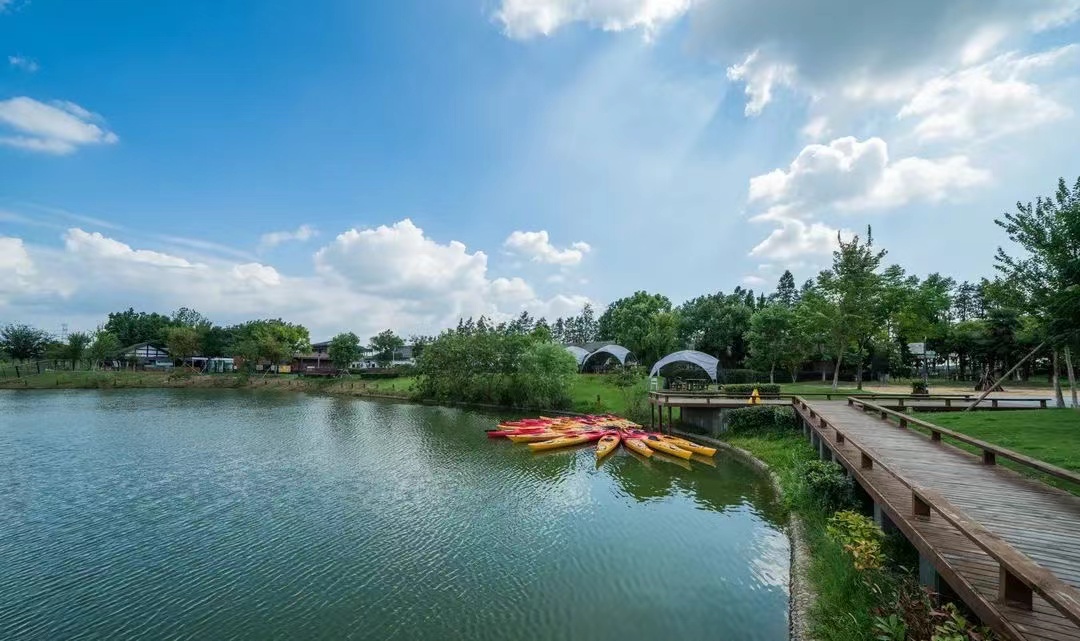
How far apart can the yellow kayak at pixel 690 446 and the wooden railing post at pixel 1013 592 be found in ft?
56.9

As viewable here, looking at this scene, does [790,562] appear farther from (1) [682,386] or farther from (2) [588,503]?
(1) [682,386]

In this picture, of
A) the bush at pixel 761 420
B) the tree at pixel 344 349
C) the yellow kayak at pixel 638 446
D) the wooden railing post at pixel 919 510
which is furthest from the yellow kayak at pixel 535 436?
the tree at pixel 344 349

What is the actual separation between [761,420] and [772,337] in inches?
997

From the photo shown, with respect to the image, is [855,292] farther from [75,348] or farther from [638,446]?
[75,348]

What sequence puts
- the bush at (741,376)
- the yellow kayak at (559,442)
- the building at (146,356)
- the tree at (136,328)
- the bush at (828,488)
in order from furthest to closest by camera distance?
the tree at (136,328)
the building at (146,356)
the bush at (741,376)
the yellow kayak at (559,442)
the bush at (828,488)

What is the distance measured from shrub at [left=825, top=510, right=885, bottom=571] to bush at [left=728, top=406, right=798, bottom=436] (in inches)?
518

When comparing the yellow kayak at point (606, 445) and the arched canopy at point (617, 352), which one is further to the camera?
the arched canopy at point (617, 352)

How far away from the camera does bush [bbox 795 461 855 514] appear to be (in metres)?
12.5

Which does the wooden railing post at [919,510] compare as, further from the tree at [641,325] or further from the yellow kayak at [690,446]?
the tree at [641,325]

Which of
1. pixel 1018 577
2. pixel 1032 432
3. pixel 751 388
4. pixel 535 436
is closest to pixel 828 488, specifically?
pixel 1032 432

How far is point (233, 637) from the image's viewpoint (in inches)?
336

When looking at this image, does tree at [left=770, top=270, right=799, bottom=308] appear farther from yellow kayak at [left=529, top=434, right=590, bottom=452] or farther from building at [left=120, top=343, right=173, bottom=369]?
building at [left=120, top=343, right=173, bottom=369]

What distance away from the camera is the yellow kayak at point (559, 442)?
24.3 metres

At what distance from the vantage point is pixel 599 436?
2625 cm
